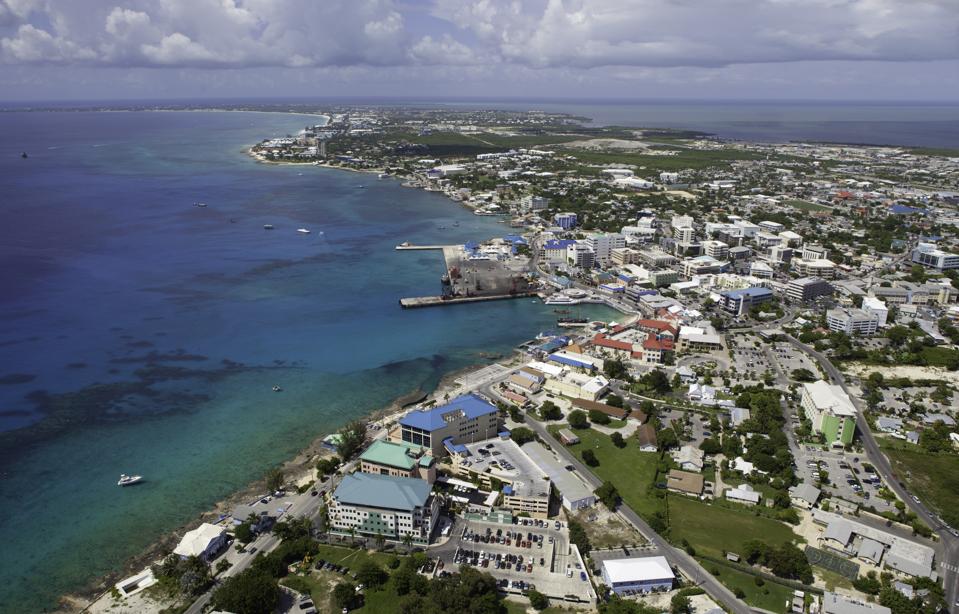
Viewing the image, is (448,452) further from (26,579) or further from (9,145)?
(9,145)

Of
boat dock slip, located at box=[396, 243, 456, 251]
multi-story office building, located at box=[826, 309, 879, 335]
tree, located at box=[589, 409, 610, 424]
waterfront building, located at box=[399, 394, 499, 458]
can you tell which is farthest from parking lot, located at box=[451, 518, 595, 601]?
→ boat dock slip, located at box=[396, 243, 456, 251]

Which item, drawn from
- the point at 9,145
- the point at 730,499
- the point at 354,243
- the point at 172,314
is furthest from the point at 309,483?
the point at 9,145

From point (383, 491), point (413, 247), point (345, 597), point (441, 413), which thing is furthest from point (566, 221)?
point (345, 597)

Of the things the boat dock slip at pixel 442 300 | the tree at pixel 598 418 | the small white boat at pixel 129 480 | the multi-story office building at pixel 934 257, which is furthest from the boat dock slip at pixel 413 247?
the multi-story office building at pixel 934 257

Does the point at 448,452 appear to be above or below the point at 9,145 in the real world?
below

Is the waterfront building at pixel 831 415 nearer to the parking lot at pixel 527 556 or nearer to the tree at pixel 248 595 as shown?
the parking lot at pixel 527 556
